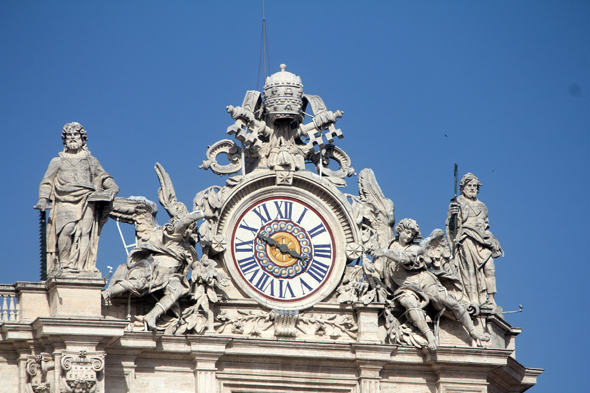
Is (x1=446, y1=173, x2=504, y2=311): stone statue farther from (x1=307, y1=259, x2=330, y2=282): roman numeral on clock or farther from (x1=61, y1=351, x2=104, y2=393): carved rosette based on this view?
(x1=61, y1=351, x2=104, y2=393): carved rosette

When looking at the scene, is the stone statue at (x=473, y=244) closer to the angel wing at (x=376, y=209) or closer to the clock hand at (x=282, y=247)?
the angel wing at (x=376, y=209)

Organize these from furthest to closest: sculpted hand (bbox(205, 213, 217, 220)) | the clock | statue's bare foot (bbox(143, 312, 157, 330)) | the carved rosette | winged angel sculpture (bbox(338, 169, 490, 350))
Result: 1. winged angel sculpture (bbox(338, 169, 490, 350))
2. the clock
3. sculpted hand (bbox(205, 213, 217, 220))
4. statue's bare foot (bbox(143, 312, 157, 330))
5. the carved rosette

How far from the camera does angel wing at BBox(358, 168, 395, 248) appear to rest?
2705 centimetres

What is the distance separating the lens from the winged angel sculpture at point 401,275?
26.6 m

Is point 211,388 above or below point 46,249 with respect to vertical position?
below

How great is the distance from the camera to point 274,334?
26172 mm

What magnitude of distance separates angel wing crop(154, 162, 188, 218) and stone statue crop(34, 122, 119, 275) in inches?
34.5

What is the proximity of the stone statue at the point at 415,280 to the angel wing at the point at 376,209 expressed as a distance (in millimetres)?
165

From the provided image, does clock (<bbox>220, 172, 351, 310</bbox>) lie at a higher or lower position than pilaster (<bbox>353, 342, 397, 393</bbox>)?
higher

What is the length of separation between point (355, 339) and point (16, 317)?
486 cm

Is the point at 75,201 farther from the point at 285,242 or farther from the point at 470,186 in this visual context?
the point at 470,186

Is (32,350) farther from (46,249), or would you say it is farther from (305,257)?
(305,257)

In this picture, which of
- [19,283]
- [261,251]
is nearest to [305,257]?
[261,251]

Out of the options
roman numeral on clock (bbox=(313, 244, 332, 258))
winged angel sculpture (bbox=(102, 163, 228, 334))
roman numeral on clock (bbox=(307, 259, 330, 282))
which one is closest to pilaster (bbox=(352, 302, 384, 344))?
roman numeral on clock (bbox=(307, 259, 330, 282))
